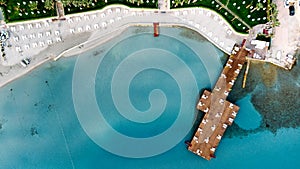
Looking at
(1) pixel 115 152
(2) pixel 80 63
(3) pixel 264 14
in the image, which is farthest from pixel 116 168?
(3) pixel 264 14

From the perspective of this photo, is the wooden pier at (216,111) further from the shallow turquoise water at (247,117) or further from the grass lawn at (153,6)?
the grass lawn at (153,6)

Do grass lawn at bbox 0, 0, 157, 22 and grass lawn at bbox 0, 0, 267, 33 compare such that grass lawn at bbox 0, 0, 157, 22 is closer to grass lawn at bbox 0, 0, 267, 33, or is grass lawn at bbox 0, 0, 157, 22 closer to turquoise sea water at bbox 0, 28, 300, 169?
grass lawn at bbox 0, 0, 267, 33

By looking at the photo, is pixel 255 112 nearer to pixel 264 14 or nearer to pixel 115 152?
pixel 264 14

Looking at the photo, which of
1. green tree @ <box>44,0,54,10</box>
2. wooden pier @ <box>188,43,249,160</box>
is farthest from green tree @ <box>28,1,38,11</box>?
wooden pier @ <box>188,43,249,160</box>

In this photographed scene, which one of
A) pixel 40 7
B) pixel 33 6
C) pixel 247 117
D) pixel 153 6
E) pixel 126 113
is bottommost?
pixel 247 117

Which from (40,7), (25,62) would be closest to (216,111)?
(25,62)

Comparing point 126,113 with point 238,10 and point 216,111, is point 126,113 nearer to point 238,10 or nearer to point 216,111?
point 216,111

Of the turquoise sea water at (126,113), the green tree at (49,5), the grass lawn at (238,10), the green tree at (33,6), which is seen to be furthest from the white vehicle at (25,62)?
the grass lawn at (238,10)
